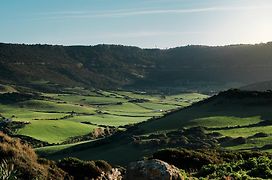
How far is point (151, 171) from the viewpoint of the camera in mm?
15797

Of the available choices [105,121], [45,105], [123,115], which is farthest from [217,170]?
[45,105]

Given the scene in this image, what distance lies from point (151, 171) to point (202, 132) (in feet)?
194

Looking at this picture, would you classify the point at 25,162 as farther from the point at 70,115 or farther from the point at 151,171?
the point at 70,115

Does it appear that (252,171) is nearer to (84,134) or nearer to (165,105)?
(84,134)

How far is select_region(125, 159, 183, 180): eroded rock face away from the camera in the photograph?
15.8 m

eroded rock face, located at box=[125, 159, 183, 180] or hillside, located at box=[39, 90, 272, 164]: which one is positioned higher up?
eroded rock face, located at box=[125, 159, 183, 180]

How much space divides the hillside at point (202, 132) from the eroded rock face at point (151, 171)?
128ft

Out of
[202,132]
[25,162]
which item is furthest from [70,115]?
[25,162]

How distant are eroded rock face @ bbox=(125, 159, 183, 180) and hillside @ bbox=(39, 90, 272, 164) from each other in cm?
3912

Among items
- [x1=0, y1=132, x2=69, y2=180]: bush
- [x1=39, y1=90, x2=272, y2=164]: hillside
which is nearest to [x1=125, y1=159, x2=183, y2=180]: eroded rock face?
[x1=0, y1=132, x2=69, y2=180]: bush

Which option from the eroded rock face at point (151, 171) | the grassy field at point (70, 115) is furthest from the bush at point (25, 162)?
the grassy field at point (70, 115)

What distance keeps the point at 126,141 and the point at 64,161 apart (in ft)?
142

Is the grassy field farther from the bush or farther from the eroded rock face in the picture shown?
the eroded rock face

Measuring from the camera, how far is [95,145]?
78688 mm
